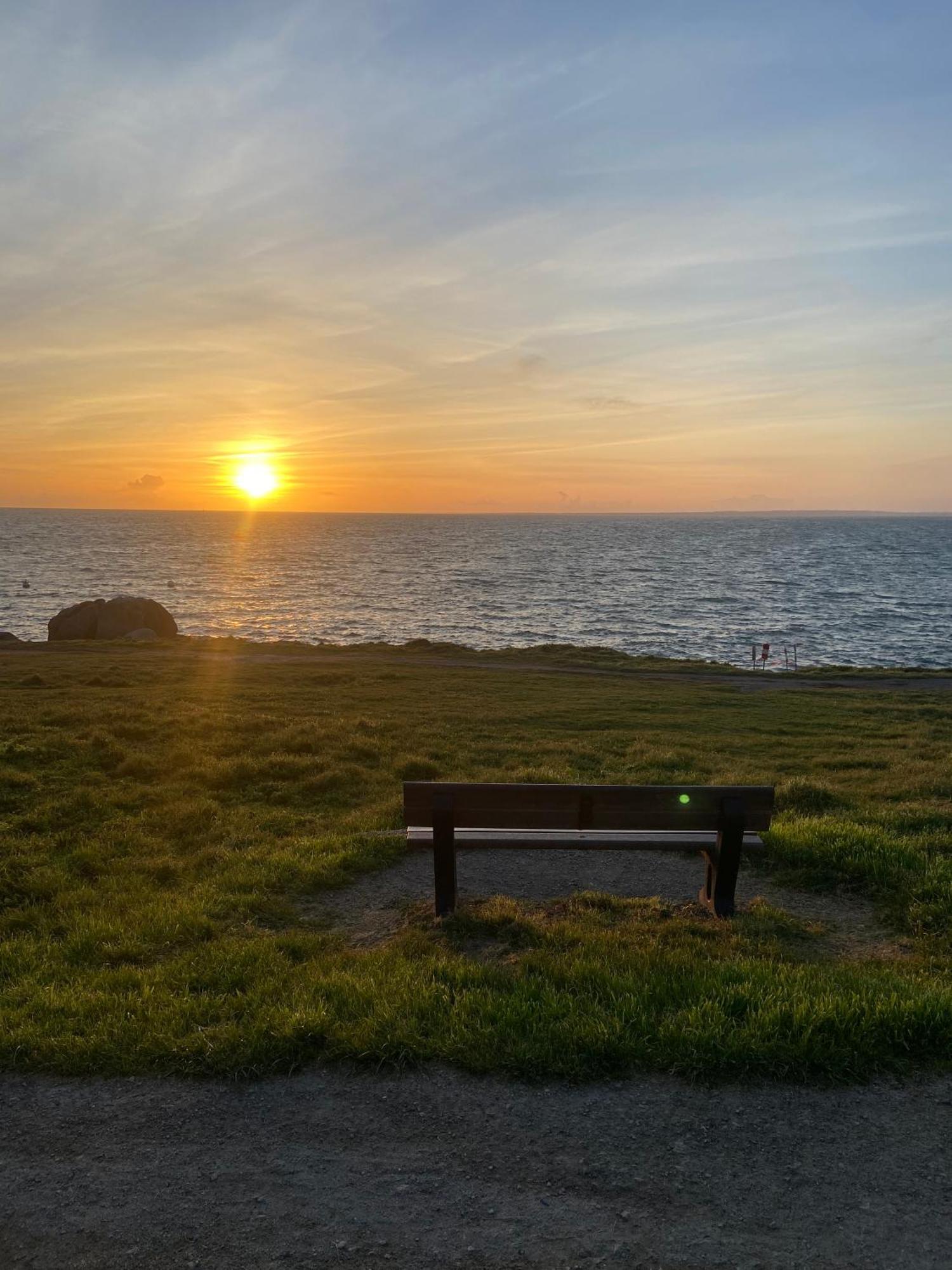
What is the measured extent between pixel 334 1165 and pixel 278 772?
8.01 m

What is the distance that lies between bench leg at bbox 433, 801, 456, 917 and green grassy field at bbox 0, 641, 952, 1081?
171mm

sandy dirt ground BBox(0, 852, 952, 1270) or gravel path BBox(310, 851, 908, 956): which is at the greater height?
sandy dirt ground BBox(0, 852, 952, 1270)

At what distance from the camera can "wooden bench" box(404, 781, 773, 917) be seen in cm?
673

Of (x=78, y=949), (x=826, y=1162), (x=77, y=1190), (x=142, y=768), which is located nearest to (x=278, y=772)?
(x=142, y=768)

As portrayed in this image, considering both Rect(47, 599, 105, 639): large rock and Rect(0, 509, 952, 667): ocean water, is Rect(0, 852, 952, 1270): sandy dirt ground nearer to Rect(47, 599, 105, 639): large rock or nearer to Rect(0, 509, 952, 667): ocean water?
Rect(47, 599, 105, 639): large rock

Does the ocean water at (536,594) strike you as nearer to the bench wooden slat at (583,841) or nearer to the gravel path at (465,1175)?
the bench wooden slat at (583,841)

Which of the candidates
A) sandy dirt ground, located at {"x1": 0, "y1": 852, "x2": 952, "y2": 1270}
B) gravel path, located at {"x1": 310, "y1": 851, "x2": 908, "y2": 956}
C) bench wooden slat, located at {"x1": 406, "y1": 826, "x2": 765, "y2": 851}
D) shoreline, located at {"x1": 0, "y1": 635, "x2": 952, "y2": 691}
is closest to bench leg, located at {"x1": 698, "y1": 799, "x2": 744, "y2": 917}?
bench wooden slat, located at {"x1": 406, "y1": 826, "x2": 765, "y2": 851}

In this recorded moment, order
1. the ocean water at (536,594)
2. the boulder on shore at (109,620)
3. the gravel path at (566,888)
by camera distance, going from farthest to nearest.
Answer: the ocean water at (536,594), the boulder on shore at (109,620), the gravel path at (566,888)

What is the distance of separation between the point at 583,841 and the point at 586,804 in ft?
1.55

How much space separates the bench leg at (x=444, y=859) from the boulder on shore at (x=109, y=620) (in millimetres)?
35654

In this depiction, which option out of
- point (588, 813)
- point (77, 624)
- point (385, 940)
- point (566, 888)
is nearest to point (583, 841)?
point (588, 813)

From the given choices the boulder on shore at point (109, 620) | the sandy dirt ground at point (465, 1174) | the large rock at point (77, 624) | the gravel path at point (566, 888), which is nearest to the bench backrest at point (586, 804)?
the gravel path at point (566, 888)

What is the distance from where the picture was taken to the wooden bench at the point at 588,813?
673cm

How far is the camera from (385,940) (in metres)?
6.62
